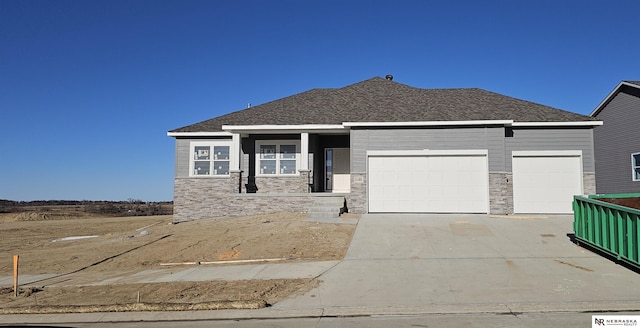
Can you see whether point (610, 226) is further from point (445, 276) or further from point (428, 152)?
point (428, 152)

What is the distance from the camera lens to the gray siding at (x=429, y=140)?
17922mm

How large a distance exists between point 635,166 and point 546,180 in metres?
7.12

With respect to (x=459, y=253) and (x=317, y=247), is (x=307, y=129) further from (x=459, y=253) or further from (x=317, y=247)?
(x=459, y=253)

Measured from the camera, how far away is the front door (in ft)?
71.4

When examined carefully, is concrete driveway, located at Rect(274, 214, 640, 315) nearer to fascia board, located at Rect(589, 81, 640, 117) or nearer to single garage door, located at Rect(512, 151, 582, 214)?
single garage door, located at Rect(512, 151, 582, 214)

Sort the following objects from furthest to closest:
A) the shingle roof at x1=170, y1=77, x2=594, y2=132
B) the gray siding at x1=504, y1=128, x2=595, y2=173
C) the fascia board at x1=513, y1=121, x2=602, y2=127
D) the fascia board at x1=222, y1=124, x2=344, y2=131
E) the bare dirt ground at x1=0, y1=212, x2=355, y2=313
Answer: the fascia board at x1=222, y1=124, x2=344, y2=131, the shingle roof at x1=170, y1=77, x2=594, y2=132, the gray siding at x1=504, y1=128, x2=595, y2=173, the fascia board at x1=513, y1=121, x2=602, y2=127, the bare dirt ground at x1=0, y1=212, x2=355, y2=313

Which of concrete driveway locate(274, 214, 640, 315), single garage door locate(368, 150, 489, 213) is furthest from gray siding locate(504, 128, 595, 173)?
concrete driveway locate(274, 214, 640, 315)

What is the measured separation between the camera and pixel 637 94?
22.2 meters

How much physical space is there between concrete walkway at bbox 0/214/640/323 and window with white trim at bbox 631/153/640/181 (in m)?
10.0

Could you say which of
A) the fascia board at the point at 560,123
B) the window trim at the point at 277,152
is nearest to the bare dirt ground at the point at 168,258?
the window trim at the point at 277,152

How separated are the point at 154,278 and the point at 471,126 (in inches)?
517

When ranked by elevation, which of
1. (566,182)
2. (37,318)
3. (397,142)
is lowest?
(37,318)

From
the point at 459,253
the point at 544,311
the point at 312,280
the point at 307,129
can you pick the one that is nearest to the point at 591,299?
the point at 544,311

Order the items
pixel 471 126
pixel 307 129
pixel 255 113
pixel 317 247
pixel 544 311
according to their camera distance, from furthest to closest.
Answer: pixel 255 113 → pixel 307 129 → pixel 471 126 → pixel 317 247 → pixel 544 311
